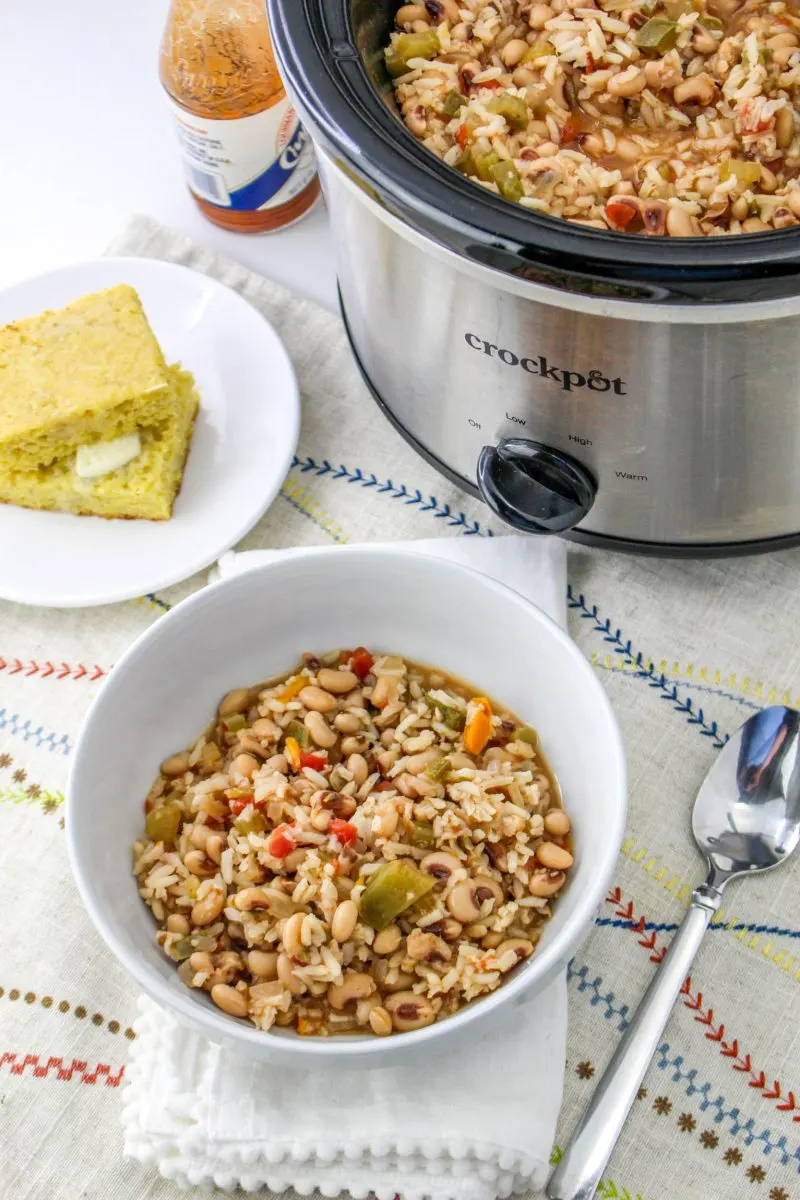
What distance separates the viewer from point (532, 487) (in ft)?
4.53

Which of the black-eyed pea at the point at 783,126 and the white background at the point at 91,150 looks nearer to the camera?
the black-eyed pea at the point at 783,126

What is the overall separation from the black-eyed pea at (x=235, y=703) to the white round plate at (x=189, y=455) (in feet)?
0.70

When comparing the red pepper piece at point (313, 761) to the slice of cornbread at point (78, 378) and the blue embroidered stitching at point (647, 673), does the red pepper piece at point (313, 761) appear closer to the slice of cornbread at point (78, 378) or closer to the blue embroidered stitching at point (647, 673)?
the blue embroidered stitching at point (647, 673)

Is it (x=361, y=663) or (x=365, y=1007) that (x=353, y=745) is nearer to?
(x=361, y=663)

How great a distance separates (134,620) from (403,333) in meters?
0.52

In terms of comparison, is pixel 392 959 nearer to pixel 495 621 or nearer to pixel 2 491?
pixel 495 621

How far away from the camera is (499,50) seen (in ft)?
4.49

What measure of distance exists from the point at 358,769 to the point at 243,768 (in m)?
0.12

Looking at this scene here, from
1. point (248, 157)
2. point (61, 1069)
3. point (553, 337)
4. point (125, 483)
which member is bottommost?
point (61, 1069)

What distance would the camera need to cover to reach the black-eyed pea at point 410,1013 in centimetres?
121

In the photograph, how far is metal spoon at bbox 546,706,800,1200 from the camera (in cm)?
126

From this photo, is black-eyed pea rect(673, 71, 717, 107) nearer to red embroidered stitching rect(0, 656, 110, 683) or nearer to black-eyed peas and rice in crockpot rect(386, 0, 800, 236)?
black-eyed peas and rice in crockpot rect(386, 0, 800, 236)

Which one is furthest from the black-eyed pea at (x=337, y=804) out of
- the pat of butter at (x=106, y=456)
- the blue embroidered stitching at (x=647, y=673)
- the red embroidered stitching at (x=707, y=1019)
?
the pat of butter at (x=106, y=456)

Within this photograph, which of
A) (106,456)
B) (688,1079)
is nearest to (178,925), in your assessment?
(688,1079)
